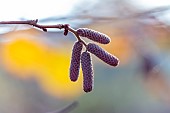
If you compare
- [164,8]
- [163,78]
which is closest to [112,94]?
[163,78]

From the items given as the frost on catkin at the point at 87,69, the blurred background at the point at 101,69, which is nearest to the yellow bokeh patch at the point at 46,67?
the blurred background at the point at 101,69

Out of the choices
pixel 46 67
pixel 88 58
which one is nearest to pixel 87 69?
pixel 88 58

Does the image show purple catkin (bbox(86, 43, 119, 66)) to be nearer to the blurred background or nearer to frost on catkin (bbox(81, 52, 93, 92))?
frost on catkin (bbox(81, 52, 93, 92))

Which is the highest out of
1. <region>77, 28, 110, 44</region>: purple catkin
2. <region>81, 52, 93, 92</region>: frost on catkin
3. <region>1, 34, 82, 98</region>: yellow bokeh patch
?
<region>1, 34, 82, 98</region>: yellow bokeh patch

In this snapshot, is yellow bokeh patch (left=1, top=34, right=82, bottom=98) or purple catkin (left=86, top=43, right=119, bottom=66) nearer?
purple catkin (left=86, top=43, right=119, bottom=66)

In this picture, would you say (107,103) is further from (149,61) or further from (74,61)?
(74,61)

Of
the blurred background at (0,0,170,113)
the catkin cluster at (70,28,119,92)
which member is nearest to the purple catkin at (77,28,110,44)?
the catkin cluster at (70,28,119,92)

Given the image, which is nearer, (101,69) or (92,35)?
(92,35)

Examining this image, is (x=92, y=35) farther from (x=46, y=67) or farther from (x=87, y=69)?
(x=46, y=67)
